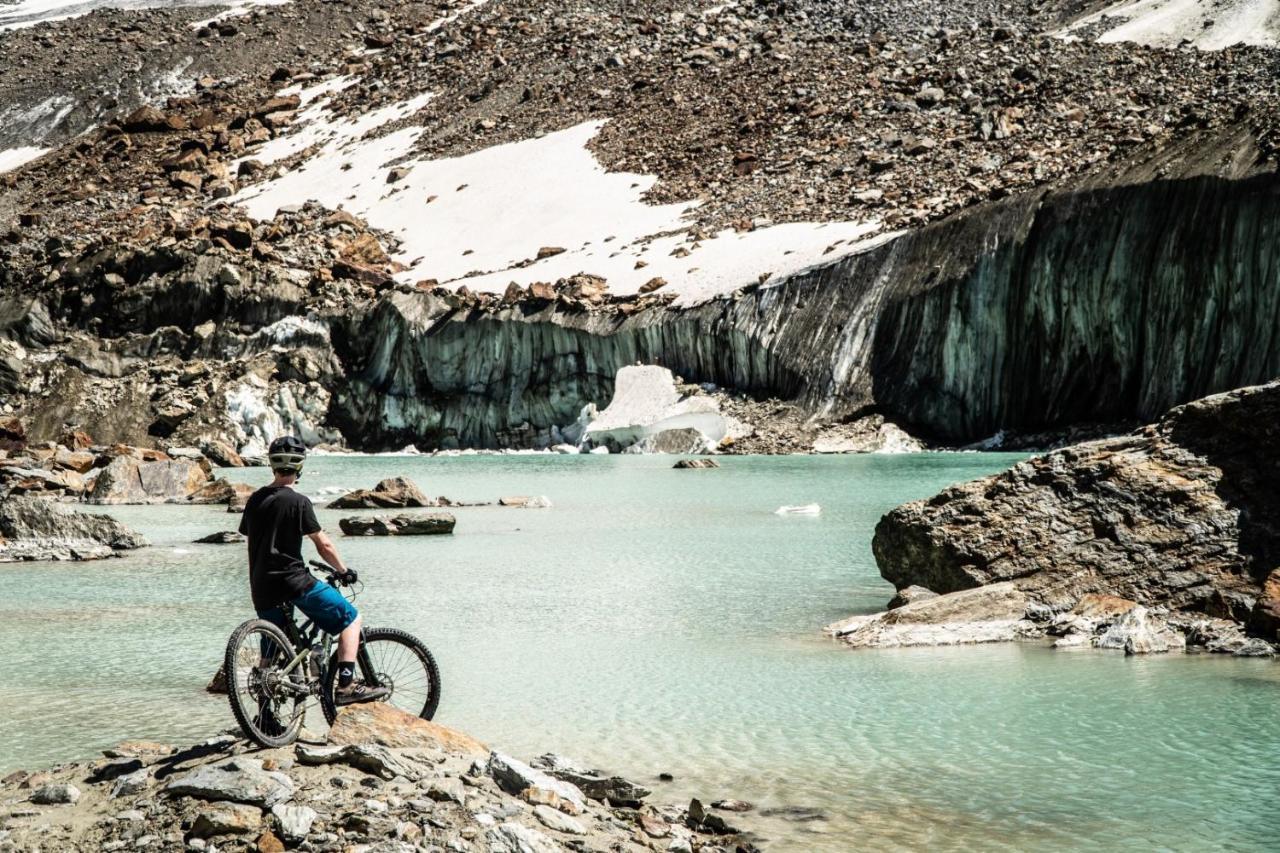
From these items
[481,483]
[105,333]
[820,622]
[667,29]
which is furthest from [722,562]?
[667,29]

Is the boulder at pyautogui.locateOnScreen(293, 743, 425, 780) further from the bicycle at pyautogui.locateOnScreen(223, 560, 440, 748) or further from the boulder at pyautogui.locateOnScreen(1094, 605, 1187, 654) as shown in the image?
the boulder at pyautogui.locateOnScreen(1094, 605, 1187, 654)

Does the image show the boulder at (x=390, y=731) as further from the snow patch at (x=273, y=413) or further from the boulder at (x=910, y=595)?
the snow patch at (x=273, y=413)

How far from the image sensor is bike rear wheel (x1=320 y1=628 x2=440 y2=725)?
7465 mm

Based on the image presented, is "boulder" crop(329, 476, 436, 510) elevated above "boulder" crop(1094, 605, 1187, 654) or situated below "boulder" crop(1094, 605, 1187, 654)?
above

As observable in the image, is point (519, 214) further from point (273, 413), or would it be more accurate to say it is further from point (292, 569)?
point (292, 569)

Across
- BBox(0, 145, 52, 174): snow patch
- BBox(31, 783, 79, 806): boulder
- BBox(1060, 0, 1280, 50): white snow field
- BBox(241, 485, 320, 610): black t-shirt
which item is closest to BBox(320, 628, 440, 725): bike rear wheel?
BBox(241, 485, 320, 610): black t-shirt

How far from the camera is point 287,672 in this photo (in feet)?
24.0

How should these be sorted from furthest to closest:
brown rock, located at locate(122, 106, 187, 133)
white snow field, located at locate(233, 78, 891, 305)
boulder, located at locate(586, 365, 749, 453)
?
brown rock, located at locate(122, 106, 187, 133) → white snow field, located at locate(233, 78, 891, 305) → boulder, located at locate(586, 365, 749, 453)

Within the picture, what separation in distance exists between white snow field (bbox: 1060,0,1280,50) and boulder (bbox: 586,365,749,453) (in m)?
43.8

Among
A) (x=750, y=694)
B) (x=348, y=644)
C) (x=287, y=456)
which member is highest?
(x=287, y=456)

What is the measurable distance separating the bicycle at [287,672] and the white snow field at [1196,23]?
82962mm

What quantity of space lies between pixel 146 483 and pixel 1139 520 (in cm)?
2955

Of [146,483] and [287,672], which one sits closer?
[287,672]

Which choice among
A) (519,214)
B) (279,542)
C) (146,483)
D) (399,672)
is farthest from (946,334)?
(279,542)
